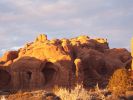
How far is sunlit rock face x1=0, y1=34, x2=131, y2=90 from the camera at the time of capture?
66.3 metres

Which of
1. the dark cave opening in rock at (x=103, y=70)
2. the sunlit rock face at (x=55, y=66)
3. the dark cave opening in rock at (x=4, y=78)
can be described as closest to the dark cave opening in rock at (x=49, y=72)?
the sunlit rock face at (x=55, y=66)

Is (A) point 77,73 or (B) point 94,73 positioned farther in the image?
(B) point 94,73

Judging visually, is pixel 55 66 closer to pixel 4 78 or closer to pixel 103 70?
pixel 4 78

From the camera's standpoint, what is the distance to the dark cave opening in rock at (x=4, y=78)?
69.6 m

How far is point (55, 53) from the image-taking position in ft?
225

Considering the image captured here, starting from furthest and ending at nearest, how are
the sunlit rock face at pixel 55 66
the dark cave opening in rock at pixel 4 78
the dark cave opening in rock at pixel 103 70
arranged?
the dark cave opening in rock at pixel 103 70, the dark cave opening in rock at pixel 4 78, the sunlit rock face at pixel 55 66

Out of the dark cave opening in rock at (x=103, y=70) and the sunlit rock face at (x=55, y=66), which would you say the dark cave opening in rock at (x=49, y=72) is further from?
the dark cave opening in rock at (x=103, y=70)

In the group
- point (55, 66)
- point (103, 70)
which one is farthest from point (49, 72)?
point (103, 70)

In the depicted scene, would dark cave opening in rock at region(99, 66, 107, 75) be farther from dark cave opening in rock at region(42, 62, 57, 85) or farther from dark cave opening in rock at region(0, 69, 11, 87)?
dark cave opening in rock at region(0, 69, 11, 87)

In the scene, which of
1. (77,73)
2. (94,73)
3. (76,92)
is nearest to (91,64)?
(94,73)

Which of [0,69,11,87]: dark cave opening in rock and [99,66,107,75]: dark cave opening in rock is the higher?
[99,66,107,75]: dark cave opening in rock

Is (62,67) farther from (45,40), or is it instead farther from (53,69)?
(45,40)

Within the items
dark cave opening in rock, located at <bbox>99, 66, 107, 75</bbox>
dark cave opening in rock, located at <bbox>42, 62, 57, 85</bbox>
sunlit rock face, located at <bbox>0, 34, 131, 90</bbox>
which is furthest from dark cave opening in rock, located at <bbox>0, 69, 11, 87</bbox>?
dark cave opening in rock, located at <bbox>99, 66, 107, 75</bbox>

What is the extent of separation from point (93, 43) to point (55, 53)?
39.3ft
